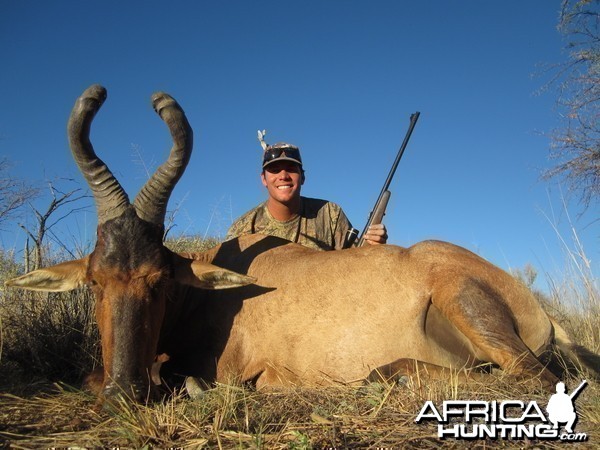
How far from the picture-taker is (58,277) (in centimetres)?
433

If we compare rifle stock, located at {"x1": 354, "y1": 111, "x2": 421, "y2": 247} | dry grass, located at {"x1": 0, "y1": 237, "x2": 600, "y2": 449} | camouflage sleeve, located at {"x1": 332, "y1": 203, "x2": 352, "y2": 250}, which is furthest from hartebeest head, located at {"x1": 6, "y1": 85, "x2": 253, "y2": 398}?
camouflage sleeve, located at {"x1": 332, "y1": 203, "x2": 352, "y2": 250}

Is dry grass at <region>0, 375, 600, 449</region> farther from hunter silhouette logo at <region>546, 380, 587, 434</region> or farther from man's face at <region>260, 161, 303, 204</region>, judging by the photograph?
man's face at <region>260, 161, 303, 204</region>

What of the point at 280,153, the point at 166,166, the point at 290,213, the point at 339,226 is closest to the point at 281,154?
the point at 280,153

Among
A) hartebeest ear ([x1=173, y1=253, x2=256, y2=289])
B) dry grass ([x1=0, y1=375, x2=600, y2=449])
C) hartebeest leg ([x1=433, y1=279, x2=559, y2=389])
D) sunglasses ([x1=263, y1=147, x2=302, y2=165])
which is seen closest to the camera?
dry grass ([x1=0, y1=375, x2=600, y2=449])

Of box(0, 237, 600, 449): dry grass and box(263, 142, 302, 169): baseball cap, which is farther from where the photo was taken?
box(263, 142, 302, 169): baseball cap

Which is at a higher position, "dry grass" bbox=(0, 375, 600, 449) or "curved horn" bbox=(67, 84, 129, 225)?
"curved horn" bbox=(67, 84, 129, 225)

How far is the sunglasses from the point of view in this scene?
25.8 ft

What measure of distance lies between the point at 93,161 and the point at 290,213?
13.4 feet

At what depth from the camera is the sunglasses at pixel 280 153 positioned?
7852mm

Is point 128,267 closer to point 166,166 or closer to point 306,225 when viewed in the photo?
point 166,166

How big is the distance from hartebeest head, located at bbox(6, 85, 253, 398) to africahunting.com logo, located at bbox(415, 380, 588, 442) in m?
2.01

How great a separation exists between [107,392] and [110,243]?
1.15 m

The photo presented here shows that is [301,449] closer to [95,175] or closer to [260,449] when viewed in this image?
[260,449]

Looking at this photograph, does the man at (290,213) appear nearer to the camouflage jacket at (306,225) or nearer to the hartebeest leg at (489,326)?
the camouflage jacket at (306,225)
